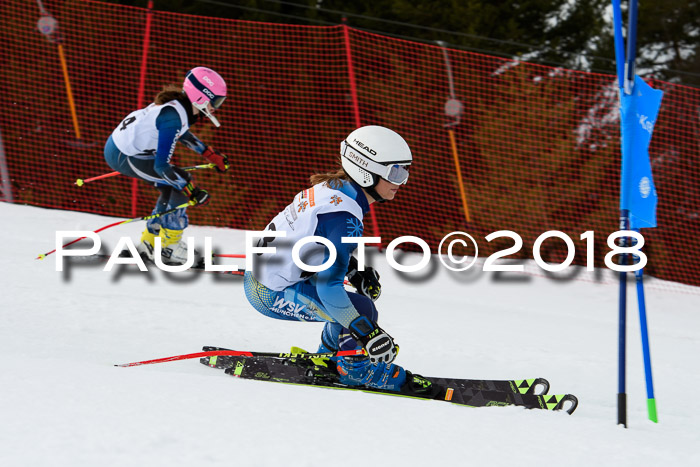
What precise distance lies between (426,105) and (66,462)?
9.81 metres

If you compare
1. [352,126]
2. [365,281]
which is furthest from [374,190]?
[352,126]

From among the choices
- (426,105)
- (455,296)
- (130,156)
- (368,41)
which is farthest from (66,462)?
(368,41)

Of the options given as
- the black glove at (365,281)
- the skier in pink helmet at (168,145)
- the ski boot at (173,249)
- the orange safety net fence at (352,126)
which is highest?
the orange safety net fence at (352,126)

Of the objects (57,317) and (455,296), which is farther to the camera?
(455,296)

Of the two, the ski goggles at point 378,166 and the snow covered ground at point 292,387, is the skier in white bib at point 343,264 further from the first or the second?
the snow covered ground at point 292,387

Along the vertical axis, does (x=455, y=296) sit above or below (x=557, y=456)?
above

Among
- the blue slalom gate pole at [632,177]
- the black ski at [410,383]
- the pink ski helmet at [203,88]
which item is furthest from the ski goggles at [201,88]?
the blue slalom gate pole at [632,177]

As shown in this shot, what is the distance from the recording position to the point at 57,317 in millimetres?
4836

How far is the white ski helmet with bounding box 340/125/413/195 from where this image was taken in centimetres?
351

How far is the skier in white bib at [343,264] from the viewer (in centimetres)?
338

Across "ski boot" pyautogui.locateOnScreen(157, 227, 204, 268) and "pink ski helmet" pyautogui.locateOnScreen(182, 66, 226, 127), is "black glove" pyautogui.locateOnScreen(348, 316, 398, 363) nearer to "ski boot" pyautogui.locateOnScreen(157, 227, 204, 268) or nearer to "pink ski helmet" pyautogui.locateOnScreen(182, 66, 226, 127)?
"pink ski helmet" pyautogui.locateOnScreen(182, 66, 226, 127)

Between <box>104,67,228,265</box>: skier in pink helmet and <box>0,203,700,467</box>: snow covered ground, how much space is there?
0.40 meters

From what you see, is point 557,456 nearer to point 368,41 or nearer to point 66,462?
point 66,462

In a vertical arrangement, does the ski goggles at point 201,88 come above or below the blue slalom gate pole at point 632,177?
above
